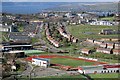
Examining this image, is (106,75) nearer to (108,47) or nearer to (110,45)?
(108,47)

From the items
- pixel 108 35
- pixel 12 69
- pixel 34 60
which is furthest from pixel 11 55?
pixel 108 35

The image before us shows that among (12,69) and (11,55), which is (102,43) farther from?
(12,69)

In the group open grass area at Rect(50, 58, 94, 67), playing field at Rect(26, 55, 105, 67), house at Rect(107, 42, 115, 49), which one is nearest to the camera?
open grass area at Rect(50, 58, 94, 67)

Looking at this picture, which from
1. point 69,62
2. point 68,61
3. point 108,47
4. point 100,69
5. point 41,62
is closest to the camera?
point 100,69

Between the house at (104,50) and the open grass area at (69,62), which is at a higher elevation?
the house at (104,50)

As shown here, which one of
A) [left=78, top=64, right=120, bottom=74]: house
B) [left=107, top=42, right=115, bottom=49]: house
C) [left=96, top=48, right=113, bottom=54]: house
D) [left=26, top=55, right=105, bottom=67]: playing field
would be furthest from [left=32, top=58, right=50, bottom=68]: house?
[left=107, top=42, right=115, bottom=49]: house

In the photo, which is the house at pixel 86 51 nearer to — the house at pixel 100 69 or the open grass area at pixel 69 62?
the open grass area at pixel 69 62

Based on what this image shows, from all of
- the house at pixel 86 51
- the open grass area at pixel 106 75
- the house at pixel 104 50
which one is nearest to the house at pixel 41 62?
the open grass area at pixel 106 75

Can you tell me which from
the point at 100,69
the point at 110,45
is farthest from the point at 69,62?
the point at 110,45

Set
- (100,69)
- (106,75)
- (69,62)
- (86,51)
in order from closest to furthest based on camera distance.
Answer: (106,75)
(100,69)
(69,62)
(86,51)

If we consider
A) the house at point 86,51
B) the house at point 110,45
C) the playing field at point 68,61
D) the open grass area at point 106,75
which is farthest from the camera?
the house at point 110,45

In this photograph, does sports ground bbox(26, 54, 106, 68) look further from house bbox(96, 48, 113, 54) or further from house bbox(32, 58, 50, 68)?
house bbox(96, 48, 113, 54)
